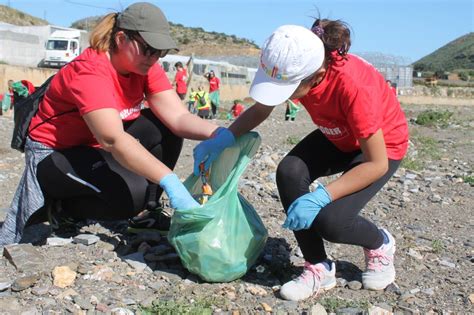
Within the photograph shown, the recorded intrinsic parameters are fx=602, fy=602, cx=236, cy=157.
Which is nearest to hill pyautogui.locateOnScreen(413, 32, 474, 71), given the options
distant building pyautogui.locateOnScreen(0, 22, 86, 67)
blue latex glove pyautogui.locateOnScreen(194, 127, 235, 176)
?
distant building pyautogui.locateOnScreen(0, 22, 86, 67)

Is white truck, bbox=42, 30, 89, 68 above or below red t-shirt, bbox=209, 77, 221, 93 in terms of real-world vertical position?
above

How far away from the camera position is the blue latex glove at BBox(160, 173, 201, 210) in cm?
277

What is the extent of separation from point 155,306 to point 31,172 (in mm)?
1159

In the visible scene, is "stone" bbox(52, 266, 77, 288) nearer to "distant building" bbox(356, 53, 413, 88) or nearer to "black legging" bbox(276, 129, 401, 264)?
"black legging" bbox(276, 129, 401, 264)

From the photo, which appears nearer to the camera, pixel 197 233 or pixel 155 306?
pixel 155 306

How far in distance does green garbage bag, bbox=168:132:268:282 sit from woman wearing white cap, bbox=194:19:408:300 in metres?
0.22

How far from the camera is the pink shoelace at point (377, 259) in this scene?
2871 mm

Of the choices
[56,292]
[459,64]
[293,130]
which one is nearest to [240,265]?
[56,292]

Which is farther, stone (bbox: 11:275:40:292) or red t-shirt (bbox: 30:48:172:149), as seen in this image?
red t-shirt (bbox: 30:48:172:149)

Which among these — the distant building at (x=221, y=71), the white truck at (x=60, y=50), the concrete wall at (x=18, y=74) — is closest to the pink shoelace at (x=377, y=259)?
the concrete wall at (x=18, y=74)

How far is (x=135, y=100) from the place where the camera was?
3354 mm

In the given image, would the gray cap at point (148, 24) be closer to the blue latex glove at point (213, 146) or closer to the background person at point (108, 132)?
the background person at point (108, 132)

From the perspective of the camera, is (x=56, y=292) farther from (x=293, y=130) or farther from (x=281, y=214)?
(x=293, y=130)

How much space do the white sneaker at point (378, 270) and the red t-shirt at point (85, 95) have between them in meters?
1.43
